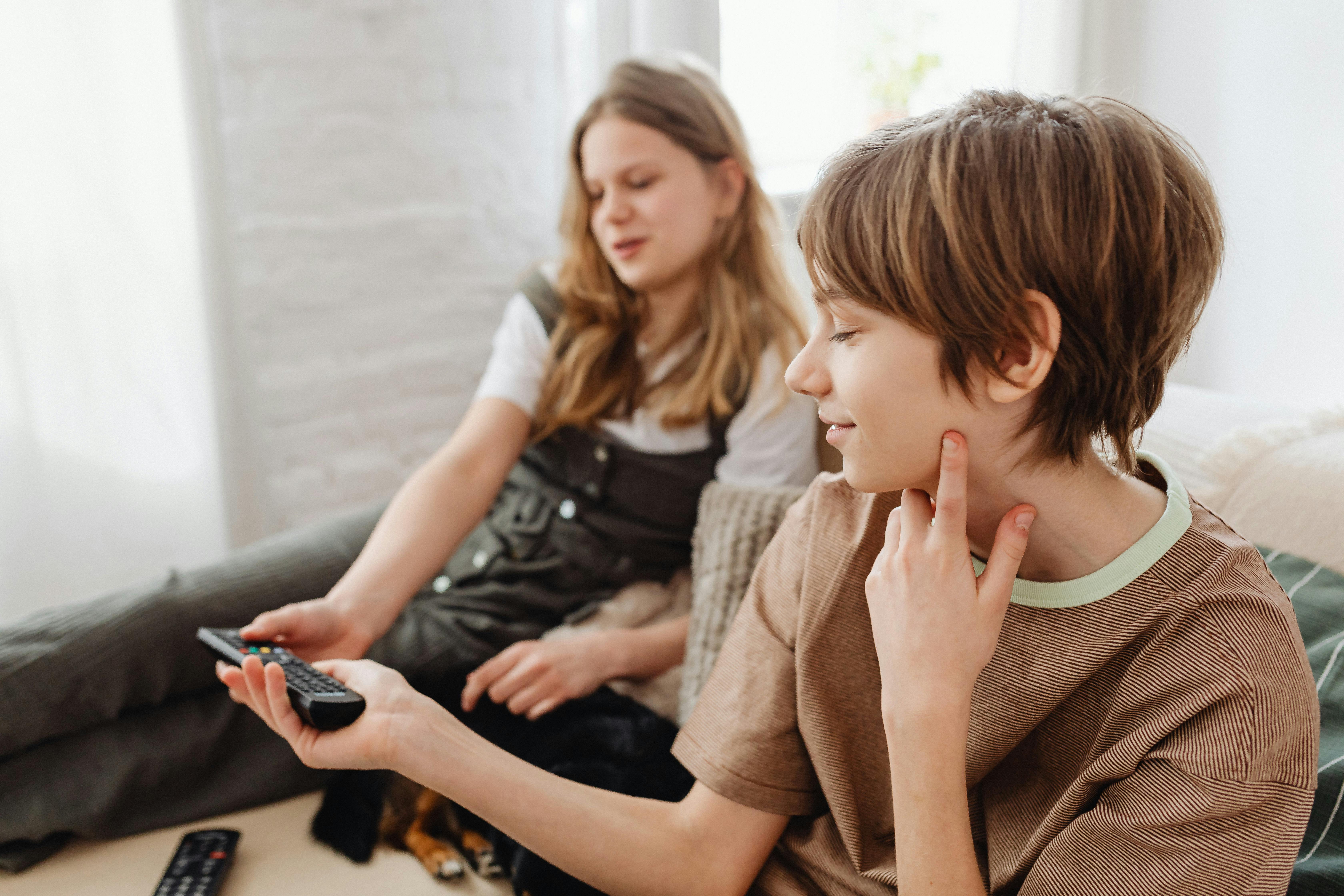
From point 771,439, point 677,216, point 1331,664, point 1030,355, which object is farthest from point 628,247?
point 1331,664

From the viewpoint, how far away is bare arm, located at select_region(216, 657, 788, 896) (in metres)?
0.79

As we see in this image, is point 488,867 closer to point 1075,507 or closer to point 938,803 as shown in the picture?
point 938,803

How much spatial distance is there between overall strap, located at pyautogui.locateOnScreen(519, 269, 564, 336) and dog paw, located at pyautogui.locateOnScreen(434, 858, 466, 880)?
0.75 m

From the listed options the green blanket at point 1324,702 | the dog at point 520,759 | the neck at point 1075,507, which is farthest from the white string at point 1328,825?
the dog at point 520,759

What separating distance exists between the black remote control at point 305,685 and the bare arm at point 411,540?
39mm

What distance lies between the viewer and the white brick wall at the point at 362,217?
168 centimetres

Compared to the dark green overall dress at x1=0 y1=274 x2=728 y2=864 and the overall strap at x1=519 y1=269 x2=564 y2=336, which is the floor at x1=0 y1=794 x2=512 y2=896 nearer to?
the dark green overall dress at x1=0 y1=274 x2=728 y2=864

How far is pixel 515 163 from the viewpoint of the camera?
195cm

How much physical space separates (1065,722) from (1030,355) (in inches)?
11.2

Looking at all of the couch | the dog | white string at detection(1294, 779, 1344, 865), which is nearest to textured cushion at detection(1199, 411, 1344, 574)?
the couch

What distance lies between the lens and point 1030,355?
2.11 ft

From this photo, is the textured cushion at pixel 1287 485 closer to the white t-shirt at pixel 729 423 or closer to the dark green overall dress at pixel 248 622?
the white t-shirt at pixel 729 423

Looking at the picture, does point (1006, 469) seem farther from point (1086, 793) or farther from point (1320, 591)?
point (1320, 591)

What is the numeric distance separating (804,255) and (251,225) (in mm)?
1306
